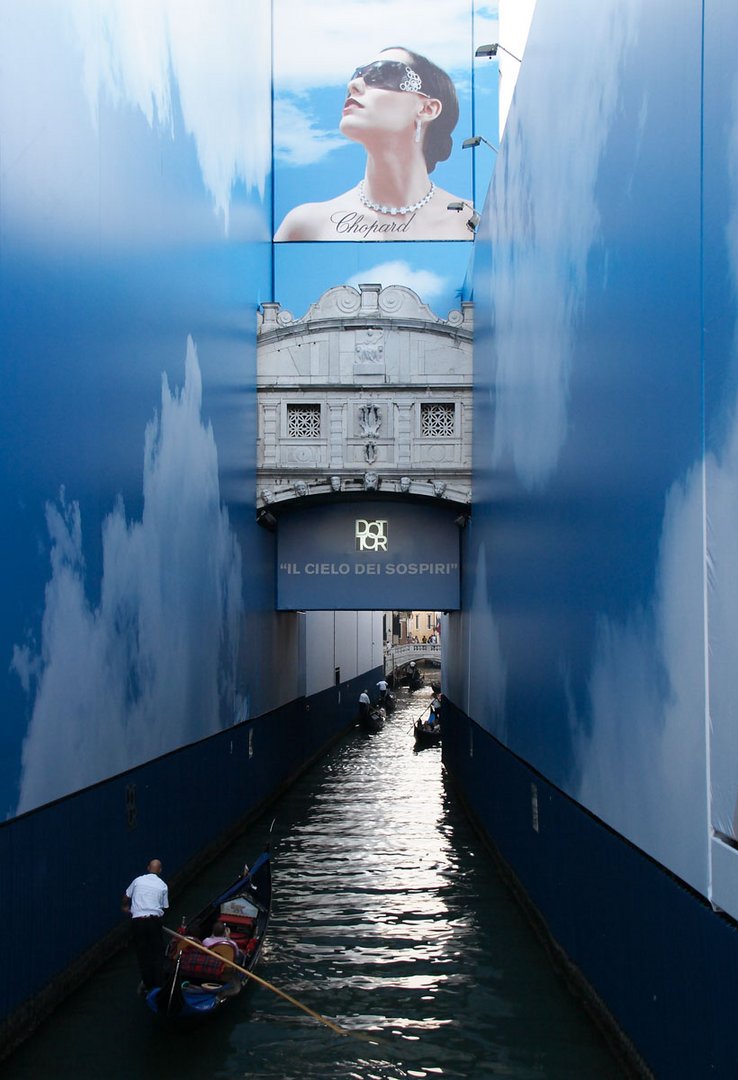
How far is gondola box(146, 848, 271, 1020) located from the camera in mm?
8586

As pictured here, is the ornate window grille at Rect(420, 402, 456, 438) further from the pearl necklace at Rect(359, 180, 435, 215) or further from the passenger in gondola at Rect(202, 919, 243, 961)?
the passenger in gondola at Rect(202, 919, 243, 961)

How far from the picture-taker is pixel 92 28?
10.5 metres

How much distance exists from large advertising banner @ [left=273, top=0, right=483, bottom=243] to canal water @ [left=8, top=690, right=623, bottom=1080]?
13287mm

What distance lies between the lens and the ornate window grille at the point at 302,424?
1962cm

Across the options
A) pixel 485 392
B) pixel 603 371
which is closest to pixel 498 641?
pixel 485 392

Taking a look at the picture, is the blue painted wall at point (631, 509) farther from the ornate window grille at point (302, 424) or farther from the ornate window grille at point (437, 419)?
the ornate window grille at point (302, 424)

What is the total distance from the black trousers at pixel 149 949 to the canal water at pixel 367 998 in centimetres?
45

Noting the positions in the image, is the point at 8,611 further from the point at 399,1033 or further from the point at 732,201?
the point at 732,201

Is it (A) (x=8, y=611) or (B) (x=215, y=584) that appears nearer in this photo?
(A) (x=8, y=611)

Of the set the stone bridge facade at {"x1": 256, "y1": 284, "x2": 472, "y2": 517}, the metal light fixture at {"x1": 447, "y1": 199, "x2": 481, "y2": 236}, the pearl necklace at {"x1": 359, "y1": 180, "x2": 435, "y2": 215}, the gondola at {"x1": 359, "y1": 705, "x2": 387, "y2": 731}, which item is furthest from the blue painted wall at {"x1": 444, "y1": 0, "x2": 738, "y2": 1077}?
the gondola at {"x1": 359, "y1": 705, "x2": 387, "y2": 731}

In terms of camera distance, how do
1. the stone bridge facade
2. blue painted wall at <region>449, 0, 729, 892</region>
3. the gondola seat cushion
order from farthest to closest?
the stone bridge facade < the gondola seat cushion < blue painted wall at <region>449, 0, 729, 892</region>

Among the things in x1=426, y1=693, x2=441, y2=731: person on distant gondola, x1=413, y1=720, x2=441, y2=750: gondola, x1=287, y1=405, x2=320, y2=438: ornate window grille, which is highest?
x1=287, y1=405, x2=320, y2=438: ornate window grille

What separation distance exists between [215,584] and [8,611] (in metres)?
7.69

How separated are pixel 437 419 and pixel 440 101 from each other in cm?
867
